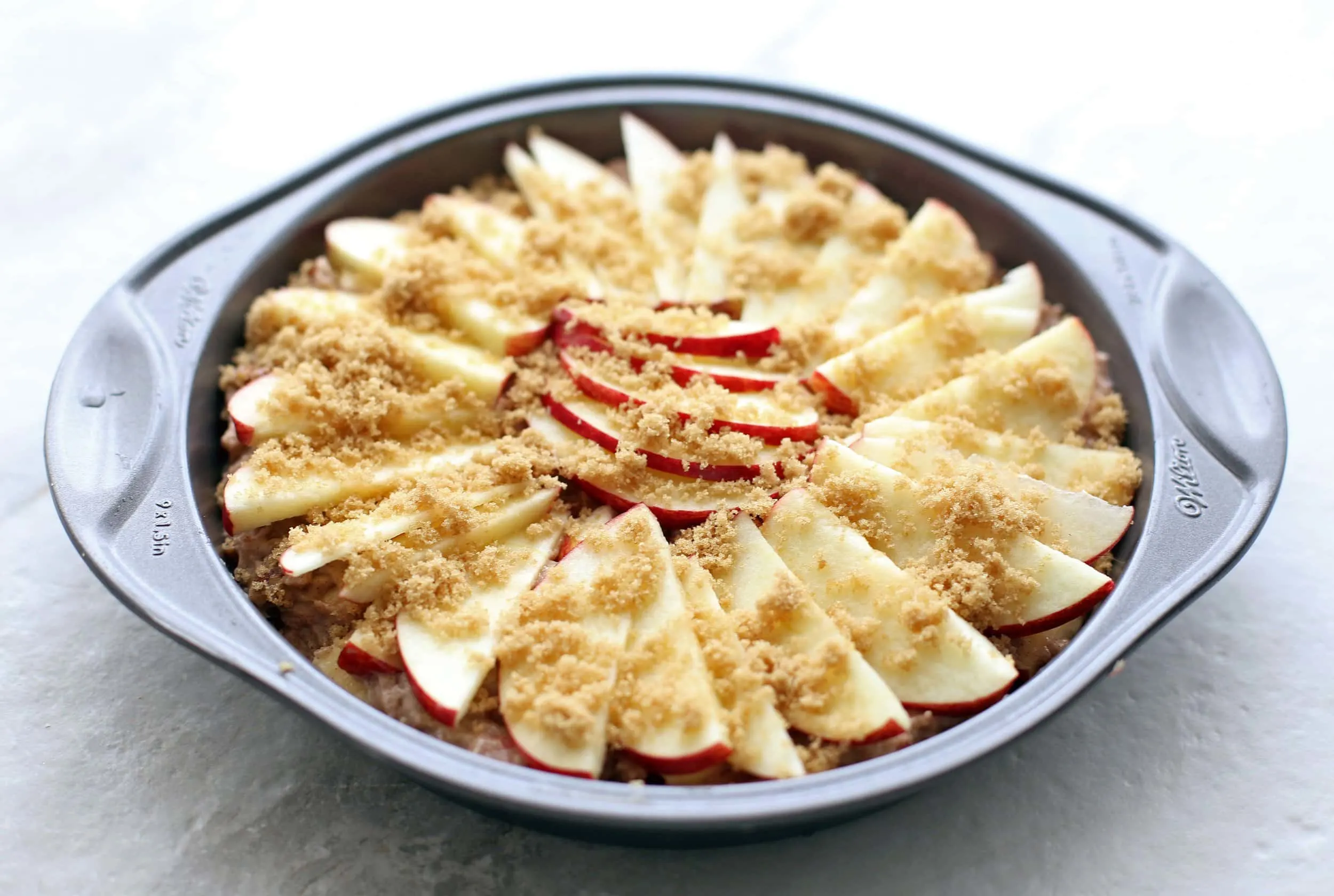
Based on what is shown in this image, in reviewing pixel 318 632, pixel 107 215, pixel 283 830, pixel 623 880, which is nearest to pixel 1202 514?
pixel 623 880

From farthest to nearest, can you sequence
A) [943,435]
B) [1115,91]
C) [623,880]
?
1. [1115,91]
2. [943,435]
3. [623,880]

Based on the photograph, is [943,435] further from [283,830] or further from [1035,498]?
[283,830]

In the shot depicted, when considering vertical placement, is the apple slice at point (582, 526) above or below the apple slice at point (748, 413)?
below

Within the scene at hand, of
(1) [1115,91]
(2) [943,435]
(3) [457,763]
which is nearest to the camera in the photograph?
(3) [457,763]

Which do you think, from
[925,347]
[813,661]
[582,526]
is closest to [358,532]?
[582,526]

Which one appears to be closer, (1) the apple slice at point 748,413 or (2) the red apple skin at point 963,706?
(2) the red apple skin at point 963,706

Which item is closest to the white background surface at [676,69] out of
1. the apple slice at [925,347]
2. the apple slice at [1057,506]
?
the apple slice at [1057,506]

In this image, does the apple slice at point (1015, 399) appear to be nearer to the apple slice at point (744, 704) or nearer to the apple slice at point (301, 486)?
the apple slice at point (744, 704)

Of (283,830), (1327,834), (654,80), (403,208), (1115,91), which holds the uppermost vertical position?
(1115,91)
